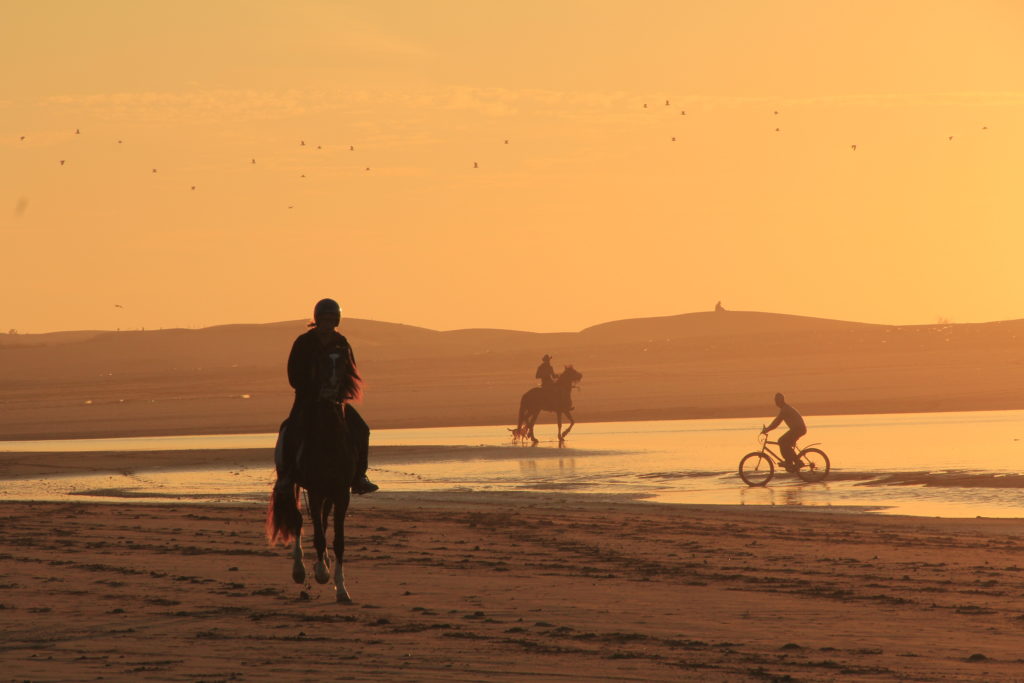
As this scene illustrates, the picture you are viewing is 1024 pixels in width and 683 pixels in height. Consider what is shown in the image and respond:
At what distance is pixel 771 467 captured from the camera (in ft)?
81.6

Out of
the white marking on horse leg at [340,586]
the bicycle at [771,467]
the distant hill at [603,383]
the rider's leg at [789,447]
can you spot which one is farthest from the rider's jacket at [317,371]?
the distant hill at [603,383]

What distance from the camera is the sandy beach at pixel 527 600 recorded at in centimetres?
853

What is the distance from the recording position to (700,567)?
13289 millimetres

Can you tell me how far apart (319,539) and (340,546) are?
0.22 m

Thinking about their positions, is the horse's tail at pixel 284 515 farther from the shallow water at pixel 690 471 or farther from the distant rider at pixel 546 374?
the distant rider at pixel 546 374

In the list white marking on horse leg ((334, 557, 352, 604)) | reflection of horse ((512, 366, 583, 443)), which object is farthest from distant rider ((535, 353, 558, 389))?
white marking on horse leg ((334, 557, 352, 604))

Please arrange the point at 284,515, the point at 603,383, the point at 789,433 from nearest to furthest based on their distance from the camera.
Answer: the point at 284,515
the point at 789,433
the point at 603,383

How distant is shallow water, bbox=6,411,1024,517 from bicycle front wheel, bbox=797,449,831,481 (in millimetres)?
325

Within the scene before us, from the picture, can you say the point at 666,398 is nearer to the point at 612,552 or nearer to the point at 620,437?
the point at 620,437

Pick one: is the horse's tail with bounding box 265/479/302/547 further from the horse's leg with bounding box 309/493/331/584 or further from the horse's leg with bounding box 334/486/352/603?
the horse's leg with bounding box 334/486/352/603

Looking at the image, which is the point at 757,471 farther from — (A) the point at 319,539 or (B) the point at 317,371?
(B) the point at 317,371

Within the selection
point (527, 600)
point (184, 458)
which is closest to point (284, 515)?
point (527, 600)

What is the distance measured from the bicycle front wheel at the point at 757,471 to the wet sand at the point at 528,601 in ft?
21.9

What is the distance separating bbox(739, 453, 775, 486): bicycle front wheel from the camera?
24.9m
